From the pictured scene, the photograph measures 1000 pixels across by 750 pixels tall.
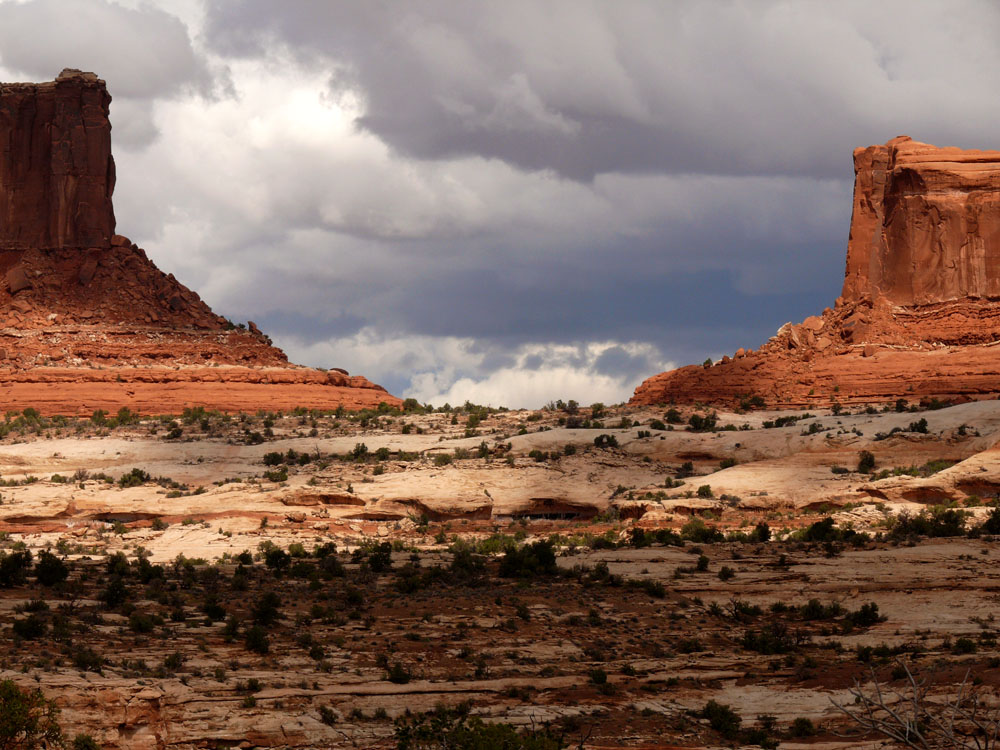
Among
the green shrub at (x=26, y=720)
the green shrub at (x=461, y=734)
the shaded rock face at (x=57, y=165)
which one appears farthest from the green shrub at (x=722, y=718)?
the shaded rock face at (x=57, y=165)

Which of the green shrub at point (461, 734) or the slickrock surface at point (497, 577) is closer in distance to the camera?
the green shrub at point (461, 734)

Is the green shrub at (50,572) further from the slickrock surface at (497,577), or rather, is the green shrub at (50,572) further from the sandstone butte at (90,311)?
the sandstone butte at (90,311)

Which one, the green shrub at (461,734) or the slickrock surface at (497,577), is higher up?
the slickrock surface at (497,577)

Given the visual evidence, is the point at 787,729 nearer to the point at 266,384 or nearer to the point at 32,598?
the point at 32,598

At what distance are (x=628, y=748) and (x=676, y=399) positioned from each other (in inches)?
1912

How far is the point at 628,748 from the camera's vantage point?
61.1 feet

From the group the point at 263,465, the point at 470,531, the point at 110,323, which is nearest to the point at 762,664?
the point at 470,531

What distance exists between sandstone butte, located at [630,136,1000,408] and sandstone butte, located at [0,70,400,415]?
21210 mm

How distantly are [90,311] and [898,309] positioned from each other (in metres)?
44.0

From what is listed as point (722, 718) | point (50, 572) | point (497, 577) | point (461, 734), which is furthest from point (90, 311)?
point (461, 734)

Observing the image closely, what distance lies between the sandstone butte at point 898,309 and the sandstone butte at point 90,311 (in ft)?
69.6

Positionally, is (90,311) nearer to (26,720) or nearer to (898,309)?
(898,309)

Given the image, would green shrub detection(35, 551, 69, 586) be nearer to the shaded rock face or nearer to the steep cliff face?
the steep cliff face

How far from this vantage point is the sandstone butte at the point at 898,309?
208 ft
